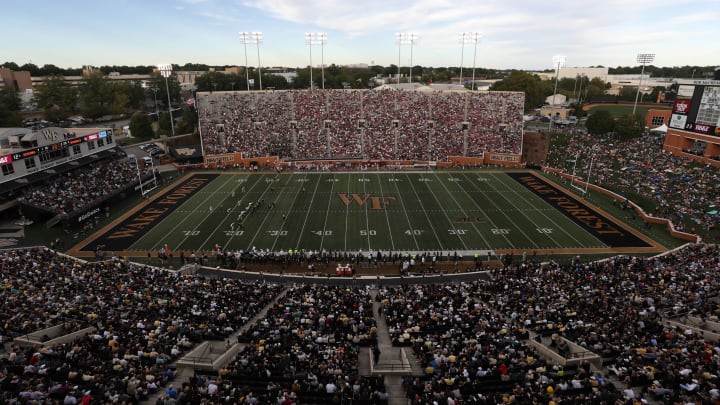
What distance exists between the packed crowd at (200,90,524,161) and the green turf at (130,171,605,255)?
28.3 feet

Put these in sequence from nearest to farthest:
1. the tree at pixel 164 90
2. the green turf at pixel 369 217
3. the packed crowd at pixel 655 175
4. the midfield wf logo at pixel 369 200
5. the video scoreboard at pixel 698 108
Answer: the green turf at pixel 369 217
the packed crowd at pixel 655 175
the midfield wf logo at pixel 369 200
the video scoreboard at pixel 698 108
the tree at pixel 164 90

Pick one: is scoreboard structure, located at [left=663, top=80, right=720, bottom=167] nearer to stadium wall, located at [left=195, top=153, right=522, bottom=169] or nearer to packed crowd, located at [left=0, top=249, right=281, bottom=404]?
stadium wall, located at [left=195, top=153, right=522, bottom=169]

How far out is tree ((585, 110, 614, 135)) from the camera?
53.8m

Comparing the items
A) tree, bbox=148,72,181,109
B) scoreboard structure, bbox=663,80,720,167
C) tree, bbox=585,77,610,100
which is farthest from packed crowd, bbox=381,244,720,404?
tree, bbox=148,72,181,109

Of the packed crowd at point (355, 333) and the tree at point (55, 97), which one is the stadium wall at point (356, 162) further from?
the tree at point (55, 97)

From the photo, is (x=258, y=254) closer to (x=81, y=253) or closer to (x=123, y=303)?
(x=123, y=303)

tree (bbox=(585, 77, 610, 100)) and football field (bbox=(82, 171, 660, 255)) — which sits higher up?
tree (bbox=(585, 77, 610, 100))

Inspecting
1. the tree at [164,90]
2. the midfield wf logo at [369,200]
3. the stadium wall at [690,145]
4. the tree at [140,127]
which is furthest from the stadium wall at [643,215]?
the tree at [164,90]

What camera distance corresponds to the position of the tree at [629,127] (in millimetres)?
51250

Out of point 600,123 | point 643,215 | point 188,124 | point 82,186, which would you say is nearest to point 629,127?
point 600,123

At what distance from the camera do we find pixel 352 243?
28.9m

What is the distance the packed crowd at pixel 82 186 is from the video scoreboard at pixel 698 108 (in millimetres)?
54770

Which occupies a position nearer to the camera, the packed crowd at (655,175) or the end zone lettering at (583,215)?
the end zone lettering at (583,215)

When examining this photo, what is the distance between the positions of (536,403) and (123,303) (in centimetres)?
1605
